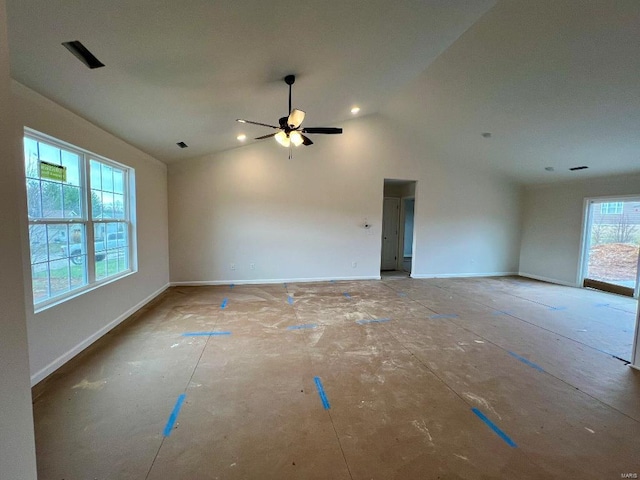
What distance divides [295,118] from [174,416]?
3.02 m

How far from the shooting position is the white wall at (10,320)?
0.97 meters

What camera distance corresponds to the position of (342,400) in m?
→ 2.21

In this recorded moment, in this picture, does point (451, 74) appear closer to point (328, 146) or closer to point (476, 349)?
point (328, 146)

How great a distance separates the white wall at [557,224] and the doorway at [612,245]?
0.17 metres

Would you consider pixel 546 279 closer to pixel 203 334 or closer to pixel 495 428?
pixel 495 428

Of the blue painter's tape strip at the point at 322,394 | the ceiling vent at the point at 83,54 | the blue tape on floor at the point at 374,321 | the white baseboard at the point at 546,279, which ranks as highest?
the ceiling vent at the point at 83,54

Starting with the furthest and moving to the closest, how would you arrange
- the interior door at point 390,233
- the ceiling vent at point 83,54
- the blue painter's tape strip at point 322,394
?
the interior door at point 390,233 < the blue painter's tape strip at point 322,394 < the ceiling vent at point 83,54

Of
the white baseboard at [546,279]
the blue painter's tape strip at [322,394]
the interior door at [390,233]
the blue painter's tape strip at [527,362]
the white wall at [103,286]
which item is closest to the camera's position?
the blue painter's tape strip at [322,394]

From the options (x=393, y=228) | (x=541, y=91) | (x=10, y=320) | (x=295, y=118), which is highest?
(x=541, y=91)

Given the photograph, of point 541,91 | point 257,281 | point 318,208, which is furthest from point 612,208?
point 257,281

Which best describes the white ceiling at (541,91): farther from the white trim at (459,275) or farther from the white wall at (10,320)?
the white wall at (10,320)

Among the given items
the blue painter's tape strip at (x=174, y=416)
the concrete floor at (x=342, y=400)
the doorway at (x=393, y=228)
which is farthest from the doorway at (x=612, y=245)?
the blue painter's tape strip at (x=174, y=416)

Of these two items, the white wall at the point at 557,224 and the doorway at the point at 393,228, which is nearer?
the white wall at the point at 557,224

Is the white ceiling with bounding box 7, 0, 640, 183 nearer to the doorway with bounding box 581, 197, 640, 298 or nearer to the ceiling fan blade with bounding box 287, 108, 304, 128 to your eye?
the ceiling fan blade with bounding box 287, 108, 304, 128
